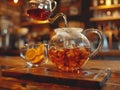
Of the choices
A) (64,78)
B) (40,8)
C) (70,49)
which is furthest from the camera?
(40,8)

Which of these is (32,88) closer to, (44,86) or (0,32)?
(44,86)

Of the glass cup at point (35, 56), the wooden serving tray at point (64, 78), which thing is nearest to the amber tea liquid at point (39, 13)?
the glass cup at point (35, 56)

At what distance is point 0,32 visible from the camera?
360 centimetres

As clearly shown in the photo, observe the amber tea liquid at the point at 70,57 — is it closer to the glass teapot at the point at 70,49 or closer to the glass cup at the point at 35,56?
the glass teapot at the point at 70,49

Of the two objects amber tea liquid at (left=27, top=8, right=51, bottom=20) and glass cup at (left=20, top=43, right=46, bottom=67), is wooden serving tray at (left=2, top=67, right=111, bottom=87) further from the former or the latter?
amber tea liquid at (left=27, top=8, right=51, bottom=20)

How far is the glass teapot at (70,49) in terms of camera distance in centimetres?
64

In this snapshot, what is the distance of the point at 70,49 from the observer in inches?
25.1

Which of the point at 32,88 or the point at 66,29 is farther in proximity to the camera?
the point at 66,29

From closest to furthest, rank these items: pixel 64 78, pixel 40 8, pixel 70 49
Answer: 1. pixel 64 78
2. pixel 70 49
3. pixel 40 8

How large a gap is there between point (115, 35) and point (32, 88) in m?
2.59

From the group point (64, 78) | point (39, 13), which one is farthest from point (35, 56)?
point (64, 78)

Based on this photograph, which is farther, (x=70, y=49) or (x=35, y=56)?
(x=35, y=56)

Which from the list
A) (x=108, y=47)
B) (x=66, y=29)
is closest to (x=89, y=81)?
(x=66, y=29)

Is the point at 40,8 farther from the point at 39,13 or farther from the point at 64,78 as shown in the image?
the point at 64,78
